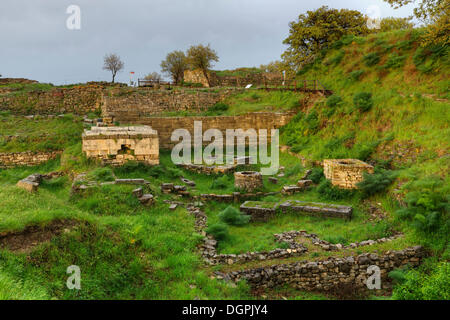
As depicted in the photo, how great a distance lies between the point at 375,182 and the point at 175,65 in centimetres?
2915

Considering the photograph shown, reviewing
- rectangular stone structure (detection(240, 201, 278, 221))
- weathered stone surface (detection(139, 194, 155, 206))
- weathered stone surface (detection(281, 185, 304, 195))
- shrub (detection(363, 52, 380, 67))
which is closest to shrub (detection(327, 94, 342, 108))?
shrub (detection(363, 52, 380, 67))

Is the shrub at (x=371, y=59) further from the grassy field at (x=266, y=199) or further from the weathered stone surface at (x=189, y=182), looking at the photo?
the weathered stone surface at (x=189, y=182)

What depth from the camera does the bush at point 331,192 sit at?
10.7 meters

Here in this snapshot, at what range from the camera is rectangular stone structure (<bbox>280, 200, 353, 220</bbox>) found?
30.0ft

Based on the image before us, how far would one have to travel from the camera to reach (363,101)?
1444cm

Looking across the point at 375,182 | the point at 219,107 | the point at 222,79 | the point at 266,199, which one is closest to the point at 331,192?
the point at 375,182

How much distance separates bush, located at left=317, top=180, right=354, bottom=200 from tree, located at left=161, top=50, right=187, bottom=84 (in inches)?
1048

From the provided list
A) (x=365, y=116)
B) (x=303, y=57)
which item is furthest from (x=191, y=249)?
(x=303, y=57)

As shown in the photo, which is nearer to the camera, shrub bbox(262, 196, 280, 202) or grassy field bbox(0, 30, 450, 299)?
grassy field bbox(0, 30, 450, 299)

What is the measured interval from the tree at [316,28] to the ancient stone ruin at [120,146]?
14447mm

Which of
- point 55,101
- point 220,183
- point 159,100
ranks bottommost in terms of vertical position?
point 220,183

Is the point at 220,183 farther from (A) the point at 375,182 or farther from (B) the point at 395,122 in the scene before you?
(B) the point at 395,122

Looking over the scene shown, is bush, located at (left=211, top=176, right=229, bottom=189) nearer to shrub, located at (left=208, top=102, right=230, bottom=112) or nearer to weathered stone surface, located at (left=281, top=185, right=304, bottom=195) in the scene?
weathered stone surface, located at (left=281, top=185, right=304, bottom=195)

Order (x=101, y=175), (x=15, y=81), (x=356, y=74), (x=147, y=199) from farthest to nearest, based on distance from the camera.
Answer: (x=15, y=81), (x=356, y=74), (x=101, y=175), (x=147, y=199)
